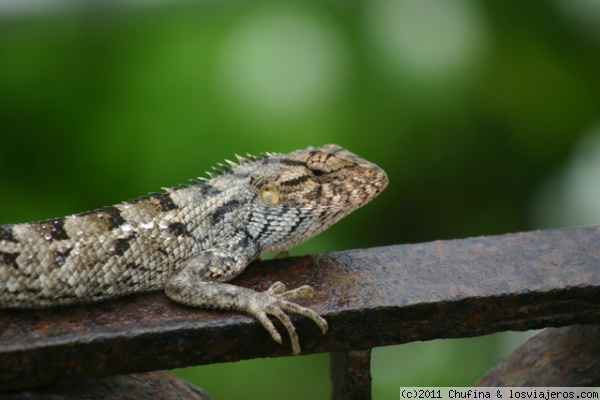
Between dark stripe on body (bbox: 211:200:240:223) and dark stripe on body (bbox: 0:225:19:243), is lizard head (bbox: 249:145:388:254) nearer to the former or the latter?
dark stripe on body (bbox: 211:200:240:223)

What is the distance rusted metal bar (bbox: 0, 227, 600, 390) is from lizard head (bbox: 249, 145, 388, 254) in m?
0.36

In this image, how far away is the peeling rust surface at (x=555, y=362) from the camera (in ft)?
11.3

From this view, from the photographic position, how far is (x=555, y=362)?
3594mm

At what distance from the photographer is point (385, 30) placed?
20.2 ft

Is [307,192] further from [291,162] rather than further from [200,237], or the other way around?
[200,237]

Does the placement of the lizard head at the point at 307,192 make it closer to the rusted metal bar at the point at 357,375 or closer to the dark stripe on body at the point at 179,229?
the dark stripe on body at the point at 179,229

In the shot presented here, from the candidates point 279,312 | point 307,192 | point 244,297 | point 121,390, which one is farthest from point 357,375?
point 307,192

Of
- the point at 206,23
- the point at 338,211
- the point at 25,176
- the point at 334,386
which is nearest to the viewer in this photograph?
the point at 334,386

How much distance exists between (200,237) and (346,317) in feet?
2.98

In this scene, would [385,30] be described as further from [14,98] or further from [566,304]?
[566,304]

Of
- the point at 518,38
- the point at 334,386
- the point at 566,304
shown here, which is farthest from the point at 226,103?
the point at 566,304

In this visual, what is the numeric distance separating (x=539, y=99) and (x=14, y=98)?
3.32m

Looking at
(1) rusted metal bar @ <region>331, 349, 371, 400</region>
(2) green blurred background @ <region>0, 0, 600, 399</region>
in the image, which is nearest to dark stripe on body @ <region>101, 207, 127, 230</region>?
(1) rusted metal bar @ <region>331, 349, 371, 400</region>

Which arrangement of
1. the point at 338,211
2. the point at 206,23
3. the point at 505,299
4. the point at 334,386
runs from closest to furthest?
the point at 505,299 < the point at 334,386 < the point at 338,211 < the point at 206,23
